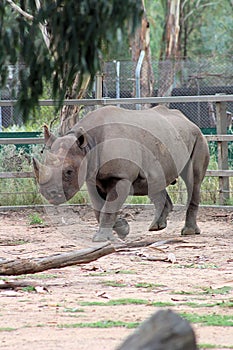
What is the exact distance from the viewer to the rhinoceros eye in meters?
10.8

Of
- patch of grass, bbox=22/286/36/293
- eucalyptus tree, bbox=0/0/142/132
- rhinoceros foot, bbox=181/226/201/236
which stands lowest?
rhinoceros foot, bbox=181/226/201/236

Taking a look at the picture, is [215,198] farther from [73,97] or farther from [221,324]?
[221,324]

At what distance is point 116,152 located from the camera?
11.0 meters

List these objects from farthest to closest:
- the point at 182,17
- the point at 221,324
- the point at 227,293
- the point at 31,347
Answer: the point at 182,17, the point at 227,293, the point at 221,324, the point at 31,347

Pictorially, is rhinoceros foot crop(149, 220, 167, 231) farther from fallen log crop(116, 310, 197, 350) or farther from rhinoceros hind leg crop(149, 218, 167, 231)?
fallen log crop(116, 310, 197, 350)

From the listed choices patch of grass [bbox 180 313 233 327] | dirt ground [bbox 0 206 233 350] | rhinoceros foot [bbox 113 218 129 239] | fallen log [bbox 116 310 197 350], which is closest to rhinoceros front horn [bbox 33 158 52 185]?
dirt ground [bbox 0 206 233 350]

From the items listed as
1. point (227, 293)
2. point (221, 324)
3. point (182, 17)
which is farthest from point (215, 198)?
point (182, 17)

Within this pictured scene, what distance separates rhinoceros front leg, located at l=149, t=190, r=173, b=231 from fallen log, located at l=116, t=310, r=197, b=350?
8.29 meters

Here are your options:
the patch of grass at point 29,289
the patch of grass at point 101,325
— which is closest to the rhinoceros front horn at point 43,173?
the patch of grass at point 29,289

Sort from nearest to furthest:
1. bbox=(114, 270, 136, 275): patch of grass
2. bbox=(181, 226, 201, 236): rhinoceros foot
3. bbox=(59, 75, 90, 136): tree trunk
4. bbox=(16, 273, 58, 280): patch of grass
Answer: bbox=(16, 273, 58, 280): patch of grass, bbox=(114, 270, 136, 275): patch of grass, bbox=(181, 226, 201, 236): rhinoceros foot, bbox=(59, 75, 90, 136): tree trunk

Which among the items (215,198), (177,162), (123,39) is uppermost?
(123,39)

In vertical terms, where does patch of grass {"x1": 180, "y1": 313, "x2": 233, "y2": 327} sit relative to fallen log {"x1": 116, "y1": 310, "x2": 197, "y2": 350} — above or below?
below

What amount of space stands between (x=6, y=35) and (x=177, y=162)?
23.8ft

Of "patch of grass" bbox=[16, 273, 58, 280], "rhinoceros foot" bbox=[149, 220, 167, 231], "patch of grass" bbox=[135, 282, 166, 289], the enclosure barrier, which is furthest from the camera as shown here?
the enclosure barrier
